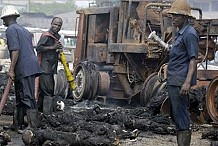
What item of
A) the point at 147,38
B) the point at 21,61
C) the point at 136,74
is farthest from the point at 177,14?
the point at 136,74

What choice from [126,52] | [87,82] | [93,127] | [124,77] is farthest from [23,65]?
[124,77]

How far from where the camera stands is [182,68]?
6570mm

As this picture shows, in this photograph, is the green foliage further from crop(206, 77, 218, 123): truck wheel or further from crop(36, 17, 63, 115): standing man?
crop(206, 77, 218, 123): truck wheel

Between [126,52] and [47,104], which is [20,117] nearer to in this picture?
[47,104]

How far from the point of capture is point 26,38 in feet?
26.6

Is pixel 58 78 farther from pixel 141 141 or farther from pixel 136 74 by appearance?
pixel 141 141

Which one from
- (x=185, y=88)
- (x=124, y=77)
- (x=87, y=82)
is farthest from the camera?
(x=124, y=77)

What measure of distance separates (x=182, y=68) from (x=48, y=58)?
12.0 feet

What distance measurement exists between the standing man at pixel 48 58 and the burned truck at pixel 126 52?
261cm

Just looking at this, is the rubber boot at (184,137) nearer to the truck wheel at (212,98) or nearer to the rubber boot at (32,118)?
the rubber boot at (32,118)

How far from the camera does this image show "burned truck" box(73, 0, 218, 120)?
12.1m

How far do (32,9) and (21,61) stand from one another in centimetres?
5999

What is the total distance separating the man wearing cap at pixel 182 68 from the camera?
254 inches

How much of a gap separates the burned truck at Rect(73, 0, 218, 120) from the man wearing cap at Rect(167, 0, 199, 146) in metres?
4.59
